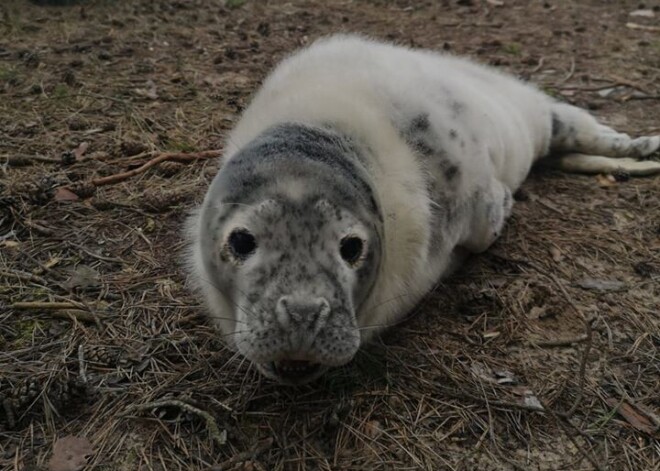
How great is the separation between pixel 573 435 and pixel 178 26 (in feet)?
19.3

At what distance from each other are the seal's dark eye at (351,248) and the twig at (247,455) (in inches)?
27.5

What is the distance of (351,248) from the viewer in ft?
7.77

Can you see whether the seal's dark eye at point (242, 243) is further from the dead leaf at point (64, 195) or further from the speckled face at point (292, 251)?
the dead leaf at point (64, 195)

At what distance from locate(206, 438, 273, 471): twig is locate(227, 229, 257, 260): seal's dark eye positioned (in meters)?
0.65

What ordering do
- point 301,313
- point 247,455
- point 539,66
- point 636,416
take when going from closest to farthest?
1. point 301,313
2. point 247,455
3. point 636,416
4. point 539,66

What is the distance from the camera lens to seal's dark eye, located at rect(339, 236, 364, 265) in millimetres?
2332

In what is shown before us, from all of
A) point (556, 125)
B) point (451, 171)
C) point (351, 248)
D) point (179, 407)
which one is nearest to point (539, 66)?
point (556, 125)

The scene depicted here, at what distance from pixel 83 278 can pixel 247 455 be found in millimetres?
1346

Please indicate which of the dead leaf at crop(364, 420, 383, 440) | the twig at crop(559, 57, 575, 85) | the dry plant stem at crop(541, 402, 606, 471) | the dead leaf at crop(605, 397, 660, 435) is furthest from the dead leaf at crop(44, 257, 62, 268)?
the twig at crop(559, 57, 575, 85)

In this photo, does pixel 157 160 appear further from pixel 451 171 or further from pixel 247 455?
pixel 247 455

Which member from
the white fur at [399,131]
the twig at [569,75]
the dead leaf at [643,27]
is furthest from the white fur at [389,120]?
the dead leaf at [643,27]

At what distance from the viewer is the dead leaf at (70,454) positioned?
2180 mm

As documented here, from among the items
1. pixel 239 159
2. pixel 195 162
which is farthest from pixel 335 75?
pixel 195 162

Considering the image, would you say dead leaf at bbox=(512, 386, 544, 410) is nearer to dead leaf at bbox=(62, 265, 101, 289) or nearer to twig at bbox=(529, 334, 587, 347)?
twig at bbox=(529, 334, 587, 347)
